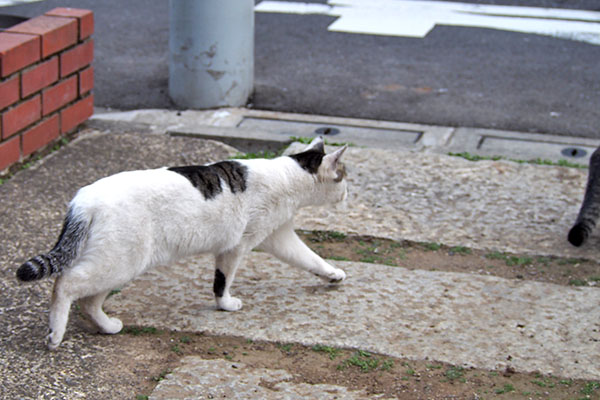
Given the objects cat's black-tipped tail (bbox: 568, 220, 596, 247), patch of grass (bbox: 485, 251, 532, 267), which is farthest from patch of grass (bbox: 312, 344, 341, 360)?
cat's black-tipped tail (bbox: 568, 220, 596, 247)

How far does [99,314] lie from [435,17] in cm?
734

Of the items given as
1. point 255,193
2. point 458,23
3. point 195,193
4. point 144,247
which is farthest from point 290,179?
point 458,23

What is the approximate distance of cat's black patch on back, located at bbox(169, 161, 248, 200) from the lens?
11.6ft

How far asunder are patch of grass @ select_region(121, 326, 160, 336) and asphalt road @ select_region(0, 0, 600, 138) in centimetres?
357

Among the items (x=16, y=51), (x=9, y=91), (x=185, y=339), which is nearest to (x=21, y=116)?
(x=9, y=91)

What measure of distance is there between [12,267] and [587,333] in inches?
107

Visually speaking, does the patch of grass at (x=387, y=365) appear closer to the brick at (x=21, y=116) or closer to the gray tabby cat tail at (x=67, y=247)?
the gray tabby cat tail at (x=67, y=247)

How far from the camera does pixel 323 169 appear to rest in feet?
12.8

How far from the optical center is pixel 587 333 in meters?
3.70

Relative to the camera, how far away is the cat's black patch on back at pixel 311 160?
391 centimetres

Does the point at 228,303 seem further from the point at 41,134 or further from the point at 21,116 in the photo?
the point at 41,134

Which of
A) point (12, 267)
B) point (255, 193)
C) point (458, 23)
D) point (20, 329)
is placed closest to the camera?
point (20, 329)

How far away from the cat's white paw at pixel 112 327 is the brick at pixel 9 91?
2018mm

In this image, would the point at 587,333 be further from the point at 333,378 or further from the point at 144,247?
the point at 144,247
